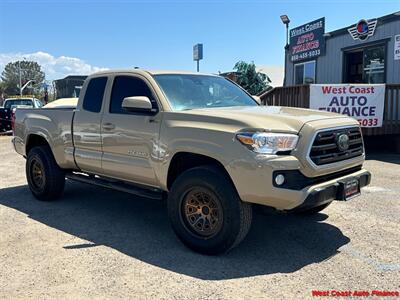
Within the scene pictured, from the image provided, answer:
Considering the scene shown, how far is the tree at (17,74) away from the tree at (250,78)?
82.2m

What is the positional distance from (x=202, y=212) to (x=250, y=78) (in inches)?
723

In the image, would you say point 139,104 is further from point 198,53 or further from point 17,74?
point 17,74

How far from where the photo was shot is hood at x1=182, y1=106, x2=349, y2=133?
13.4 feet

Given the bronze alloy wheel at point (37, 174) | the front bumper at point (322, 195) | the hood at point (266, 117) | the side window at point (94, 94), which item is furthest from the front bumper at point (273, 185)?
the bronze alloy wheel at point (37, 174)

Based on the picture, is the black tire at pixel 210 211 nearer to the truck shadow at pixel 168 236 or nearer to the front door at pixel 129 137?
the truck shadow at pixel 168 236

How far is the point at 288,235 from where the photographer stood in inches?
197

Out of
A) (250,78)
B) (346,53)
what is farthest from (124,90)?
(250,78)

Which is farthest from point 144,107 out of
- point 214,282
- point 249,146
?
point 214,282

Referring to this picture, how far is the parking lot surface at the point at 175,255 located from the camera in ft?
12.0

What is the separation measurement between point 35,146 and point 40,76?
11506 centimetres

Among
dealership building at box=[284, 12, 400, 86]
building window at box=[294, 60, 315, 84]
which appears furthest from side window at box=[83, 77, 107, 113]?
building window at box=[294, 60, 315, 84]

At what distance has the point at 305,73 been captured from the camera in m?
16.6

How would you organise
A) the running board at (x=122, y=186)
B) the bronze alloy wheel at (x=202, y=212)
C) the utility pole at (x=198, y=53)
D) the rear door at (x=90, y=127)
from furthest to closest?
the utility pole at (x=198, y=53), the rear door at (x=90, y=127), the running board at (x=122, y=186), the bronze alloy wheel at (x=202, y=212)

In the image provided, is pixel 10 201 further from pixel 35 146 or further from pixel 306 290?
pixel 306 290
